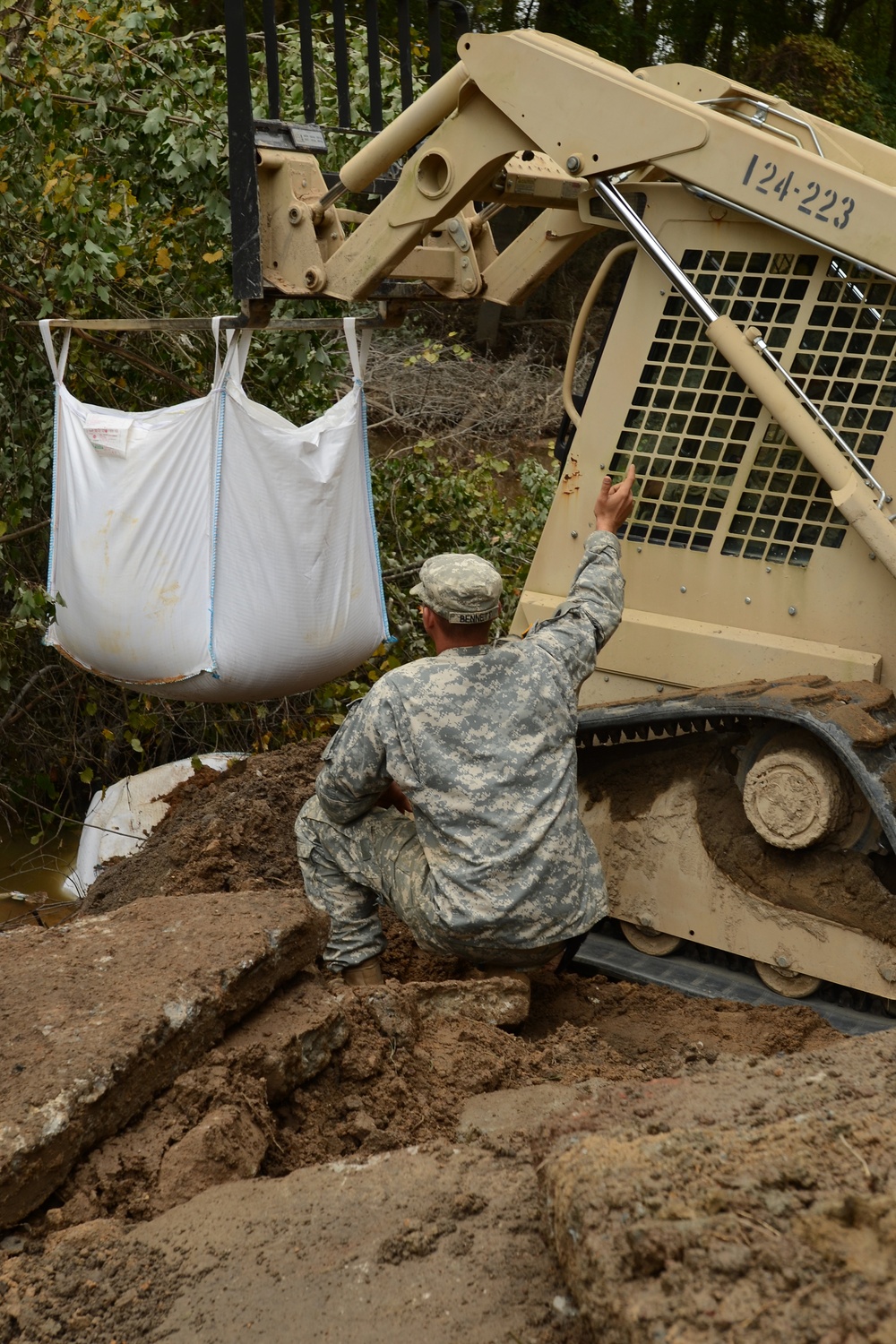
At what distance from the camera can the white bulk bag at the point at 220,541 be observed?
415 cm

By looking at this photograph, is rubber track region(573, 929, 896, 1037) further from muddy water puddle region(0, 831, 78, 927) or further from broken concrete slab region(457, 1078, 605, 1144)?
muddy water puddle region(0, 831, 78, 927)

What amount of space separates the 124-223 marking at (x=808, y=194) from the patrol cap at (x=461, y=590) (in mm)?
1232

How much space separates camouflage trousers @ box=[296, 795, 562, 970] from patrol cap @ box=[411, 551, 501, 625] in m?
0.68

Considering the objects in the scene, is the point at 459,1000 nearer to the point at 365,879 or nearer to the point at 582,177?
the point at 365,879

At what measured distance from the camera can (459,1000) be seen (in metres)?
3.60

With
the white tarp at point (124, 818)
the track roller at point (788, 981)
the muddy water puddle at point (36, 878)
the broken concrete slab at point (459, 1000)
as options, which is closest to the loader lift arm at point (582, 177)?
the track roller at point (788, 981)

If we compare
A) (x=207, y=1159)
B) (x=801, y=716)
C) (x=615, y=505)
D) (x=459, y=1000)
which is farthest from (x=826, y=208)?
(x=207, y=1159)

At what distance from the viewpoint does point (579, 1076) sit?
3260 mm

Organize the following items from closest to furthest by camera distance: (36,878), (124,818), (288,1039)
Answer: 1. (288,1039)
2. (124,818)
3. (36,878)

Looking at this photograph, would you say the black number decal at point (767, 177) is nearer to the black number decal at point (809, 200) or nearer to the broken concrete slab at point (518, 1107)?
the black number decal at point (809, 200)

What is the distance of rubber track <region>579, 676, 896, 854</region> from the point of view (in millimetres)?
3400

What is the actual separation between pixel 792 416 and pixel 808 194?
1.85 feet

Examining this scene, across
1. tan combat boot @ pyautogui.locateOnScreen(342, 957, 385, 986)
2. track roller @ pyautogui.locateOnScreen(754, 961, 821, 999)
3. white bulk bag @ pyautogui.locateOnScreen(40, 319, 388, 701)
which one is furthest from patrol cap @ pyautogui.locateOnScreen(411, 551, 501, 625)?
track roller @ pyautogui.locateOnScreen(754, 961, 821, 999)

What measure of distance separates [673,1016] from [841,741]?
3.30 ft
